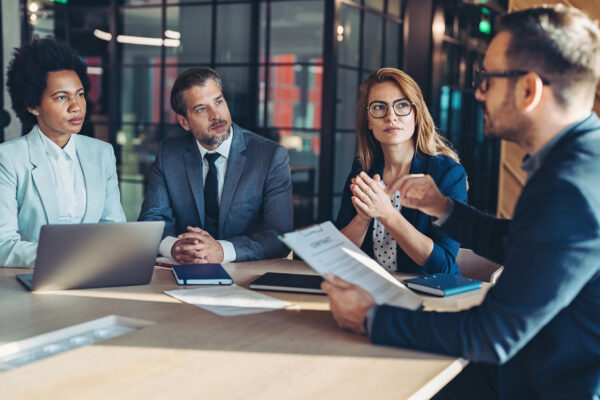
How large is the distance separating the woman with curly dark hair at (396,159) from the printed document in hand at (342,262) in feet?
1.77

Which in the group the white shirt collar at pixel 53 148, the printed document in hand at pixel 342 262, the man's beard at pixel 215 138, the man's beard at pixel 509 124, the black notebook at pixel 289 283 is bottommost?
the black notebook at pixel 289 283

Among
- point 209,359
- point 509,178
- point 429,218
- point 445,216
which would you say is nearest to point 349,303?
point 209,359

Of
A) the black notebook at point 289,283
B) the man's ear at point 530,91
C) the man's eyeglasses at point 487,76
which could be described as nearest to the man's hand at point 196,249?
the black notebook at point 289,283

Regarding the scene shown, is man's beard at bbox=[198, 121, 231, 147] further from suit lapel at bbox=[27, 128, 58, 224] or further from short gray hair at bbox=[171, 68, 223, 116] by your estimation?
suit lapel at bbox=[27, 128, 58, 224]

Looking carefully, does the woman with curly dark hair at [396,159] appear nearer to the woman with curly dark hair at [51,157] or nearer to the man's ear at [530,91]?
the man's ear at [530,91]

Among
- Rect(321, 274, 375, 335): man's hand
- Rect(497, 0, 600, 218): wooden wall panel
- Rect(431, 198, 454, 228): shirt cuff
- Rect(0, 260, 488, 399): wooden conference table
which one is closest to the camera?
Rect(0, 260, 488, 399): wooden conference table

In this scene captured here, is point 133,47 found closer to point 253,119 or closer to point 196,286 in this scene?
point 253,119

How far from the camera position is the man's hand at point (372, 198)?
80.0 inches

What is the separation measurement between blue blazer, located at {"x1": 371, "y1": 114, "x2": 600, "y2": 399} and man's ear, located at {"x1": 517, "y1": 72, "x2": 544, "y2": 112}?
0.10m

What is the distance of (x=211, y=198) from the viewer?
8.54 feet

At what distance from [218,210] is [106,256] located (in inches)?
36.1

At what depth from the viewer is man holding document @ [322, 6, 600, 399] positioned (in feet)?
3.79

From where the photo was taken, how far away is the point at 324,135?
4676 millimetres

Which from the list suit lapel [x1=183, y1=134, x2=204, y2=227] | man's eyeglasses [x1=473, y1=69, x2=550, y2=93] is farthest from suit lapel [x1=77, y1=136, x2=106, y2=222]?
man's eyeglasses [x1=473, y1=69, x2=550, y2=93]
